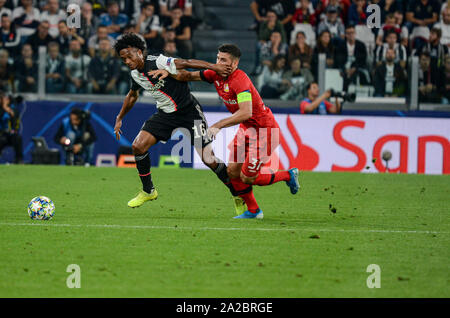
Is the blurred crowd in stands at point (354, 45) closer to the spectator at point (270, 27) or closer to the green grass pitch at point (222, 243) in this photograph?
the spectator at point (270, 27)

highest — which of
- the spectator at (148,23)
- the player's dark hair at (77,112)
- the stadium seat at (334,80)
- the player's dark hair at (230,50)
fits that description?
the player's dark hair at (230,50)

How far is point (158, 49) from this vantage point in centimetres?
1881

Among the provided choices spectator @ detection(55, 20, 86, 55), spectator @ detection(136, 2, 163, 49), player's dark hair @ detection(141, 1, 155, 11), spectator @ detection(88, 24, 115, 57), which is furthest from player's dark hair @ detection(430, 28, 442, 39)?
spectator @ detection(55, 20, 86, 55)

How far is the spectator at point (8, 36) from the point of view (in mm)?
18575

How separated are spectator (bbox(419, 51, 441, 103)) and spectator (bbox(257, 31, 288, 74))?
10.1 feet

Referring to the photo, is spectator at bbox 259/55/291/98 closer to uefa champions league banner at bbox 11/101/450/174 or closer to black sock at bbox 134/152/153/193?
uefa champions league banner at bbox 11/101/450/174

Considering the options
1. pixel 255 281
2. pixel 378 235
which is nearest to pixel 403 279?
pixel 255 281

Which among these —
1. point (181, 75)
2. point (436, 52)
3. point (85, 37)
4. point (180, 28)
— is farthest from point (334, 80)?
point (181, 75)

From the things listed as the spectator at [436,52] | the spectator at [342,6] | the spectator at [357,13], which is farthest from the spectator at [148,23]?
the spectator at [436,52]

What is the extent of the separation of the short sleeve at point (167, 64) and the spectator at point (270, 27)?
9831 millimetres

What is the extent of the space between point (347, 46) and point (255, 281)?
524 inches

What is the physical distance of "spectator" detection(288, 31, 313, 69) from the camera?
17575 mm

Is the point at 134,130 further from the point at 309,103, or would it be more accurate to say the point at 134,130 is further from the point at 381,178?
the point at 381,178

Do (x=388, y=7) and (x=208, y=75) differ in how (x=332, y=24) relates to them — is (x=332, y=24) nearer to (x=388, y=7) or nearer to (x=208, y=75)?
(x=388, y=7)
